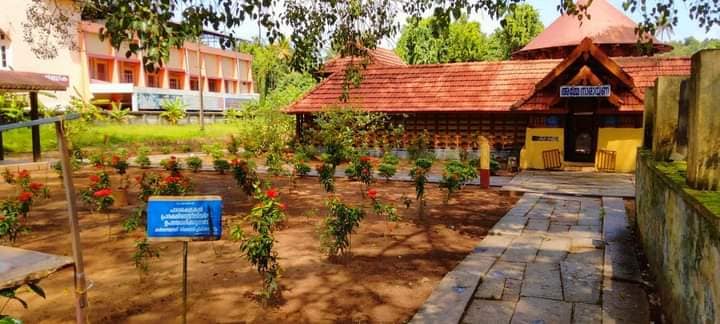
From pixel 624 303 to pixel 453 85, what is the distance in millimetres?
15229

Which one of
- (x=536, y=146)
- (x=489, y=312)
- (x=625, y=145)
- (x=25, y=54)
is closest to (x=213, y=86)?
(x=25, y=54)

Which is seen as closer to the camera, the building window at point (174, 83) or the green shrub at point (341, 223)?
the green shrub at point (341, 223)

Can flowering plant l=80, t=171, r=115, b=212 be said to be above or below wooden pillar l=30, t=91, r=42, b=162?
below

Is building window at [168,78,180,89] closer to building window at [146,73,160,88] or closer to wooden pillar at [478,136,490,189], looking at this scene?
building window at [146,73,160,88]

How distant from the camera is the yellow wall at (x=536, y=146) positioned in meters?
15.7

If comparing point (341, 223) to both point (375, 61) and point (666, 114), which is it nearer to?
point (666, 114)

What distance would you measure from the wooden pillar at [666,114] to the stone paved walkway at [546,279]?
1376 mm

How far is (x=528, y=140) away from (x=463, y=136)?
110 inches

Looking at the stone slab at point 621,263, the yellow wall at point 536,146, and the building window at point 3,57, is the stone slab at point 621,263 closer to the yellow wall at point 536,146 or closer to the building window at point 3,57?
the yellow wall at point 536,146

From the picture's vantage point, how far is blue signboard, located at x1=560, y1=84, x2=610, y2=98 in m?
14.4

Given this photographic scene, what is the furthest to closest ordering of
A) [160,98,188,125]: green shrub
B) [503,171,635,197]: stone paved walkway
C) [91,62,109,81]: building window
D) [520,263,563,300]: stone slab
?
[91,62,109,81]: building window, [160,98,188,125]: green shrub, [503,171,635,197]: stone paved walkway, [520,263,563,300]: stone slab

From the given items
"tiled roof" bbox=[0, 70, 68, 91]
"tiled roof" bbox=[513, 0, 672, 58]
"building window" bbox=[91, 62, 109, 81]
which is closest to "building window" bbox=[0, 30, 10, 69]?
"building window" bbox=[91, 62, 109, 81]

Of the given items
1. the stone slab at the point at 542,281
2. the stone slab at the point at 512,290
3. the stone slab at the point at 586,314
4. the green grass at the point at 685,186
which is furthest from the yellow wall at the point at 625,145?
the stone slab at the point at 586,314

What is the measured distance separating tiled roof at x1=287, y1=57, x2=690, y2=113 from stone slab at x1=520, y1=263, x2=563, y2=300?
1153 cm
